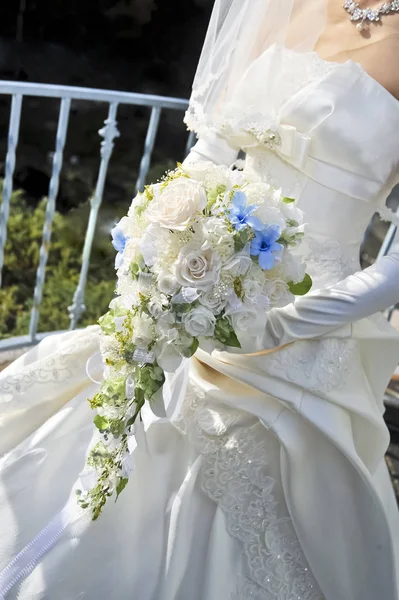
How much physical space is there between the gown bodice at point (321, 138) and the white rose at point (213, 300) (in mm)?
453

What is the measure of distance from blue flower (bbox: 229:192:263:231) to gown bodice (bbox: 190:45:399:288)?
43 cm

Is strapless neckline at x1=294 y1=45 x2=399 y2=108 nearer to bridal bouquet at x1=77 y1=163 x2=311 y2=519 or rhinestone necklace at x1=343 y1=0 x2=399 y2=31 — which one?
rhinestone necklace at x1=343 y1=0 x2=399 y2=31

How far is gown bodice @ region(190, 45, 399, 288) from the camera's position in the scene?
61.9 inches

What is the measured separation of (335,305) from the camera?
4.68 ft

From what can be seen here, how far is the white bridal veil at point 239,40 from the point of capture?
5.41 feet

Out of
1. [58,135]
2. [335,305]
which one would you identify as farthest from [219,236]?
[58,135]

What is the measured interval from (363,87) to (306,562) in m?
1.12

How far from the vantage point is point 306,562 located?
4.74 feet

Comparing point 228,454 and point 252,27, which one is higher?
point 252,27

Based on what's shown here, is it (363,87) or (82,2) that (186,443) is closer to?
(363,87)

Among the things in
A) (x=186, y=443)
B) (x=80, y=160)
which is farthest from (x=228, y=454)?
(x=80, y=160)

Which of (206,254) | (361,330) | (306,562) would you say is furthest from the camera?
(361,330)

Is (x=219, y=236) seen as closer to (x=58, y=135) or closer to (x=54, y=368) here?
(x=54, y=368)

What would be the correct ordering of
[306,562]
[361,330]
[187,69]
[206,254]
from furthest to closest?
[187,69] < [361,330] < [306,562] < [206,254]
